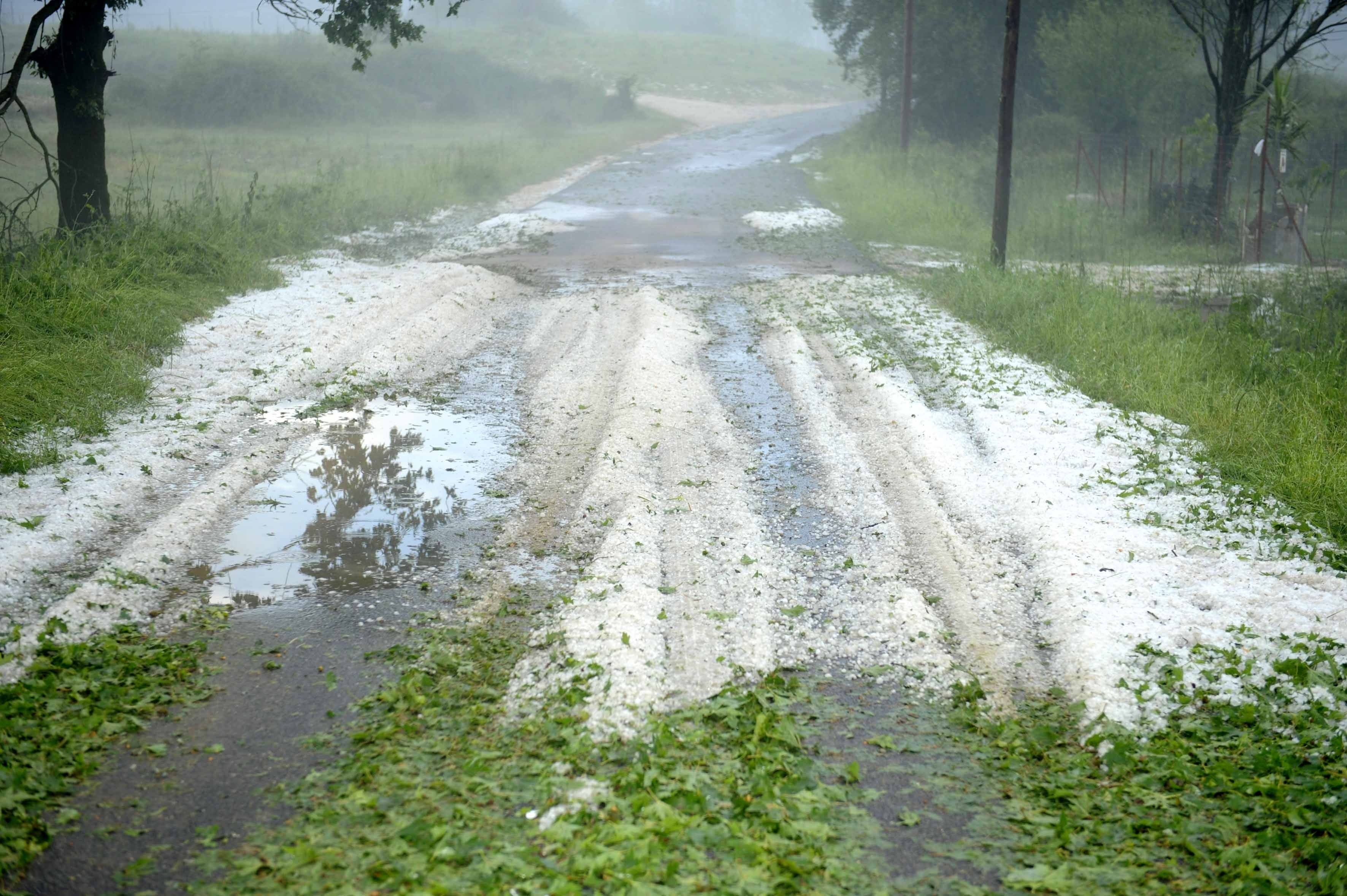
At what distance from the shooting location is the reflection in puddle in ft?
18.4

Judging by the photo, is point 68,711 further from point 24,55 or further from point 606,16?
point 606,16

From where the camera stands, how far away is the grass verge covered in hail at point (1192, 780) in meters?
3.42

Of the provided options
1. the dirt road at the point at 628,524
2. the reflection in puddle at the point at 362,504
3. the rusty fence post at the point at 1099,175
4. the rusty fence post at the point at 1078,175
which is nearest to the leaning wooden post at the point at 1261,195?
the rusty fence post at the point at 1099,175

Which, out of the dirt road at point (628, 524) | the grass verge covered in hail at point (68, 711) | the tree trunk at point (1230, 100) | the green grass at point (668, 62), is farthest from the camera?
the green grass at point (668, 62)

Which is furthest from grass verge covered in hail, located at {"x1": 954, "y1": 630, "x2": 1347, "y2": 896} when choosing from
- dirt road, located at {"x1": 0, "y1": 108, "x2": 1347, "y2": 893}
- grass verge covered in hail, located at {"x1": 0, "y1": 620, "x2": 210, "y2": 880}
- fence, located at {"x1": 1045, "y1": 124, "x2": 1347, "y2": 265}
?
fence, located at {"x1": 1045, "y1": 124, "x2": 1347, "y2": 265}

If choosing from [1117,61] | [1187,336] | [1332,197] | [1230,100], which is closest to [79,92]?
[1187,336]

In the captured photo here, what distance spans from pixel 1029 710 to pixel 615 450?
3.80 meters

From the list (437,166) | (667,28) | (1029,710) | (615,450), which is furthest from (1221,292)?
(667,28)

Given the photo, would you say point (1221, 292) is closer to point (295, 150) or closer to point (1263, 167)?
point (1263, 167)

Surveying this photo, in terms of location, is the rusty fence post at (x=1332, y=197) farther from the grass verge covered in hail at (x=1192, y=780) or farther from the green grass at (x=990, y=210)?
the grass verge covered in hail at (x=1192, y=780)

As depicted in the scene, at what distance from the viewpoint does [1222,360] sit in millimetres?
9531

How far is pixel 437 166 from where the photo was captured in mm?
26797

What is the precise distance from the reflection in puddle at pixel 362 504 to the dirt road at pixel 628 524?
0.03 m

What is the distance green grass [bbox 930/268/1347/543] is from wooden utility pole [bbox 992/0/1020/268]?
154 cm
